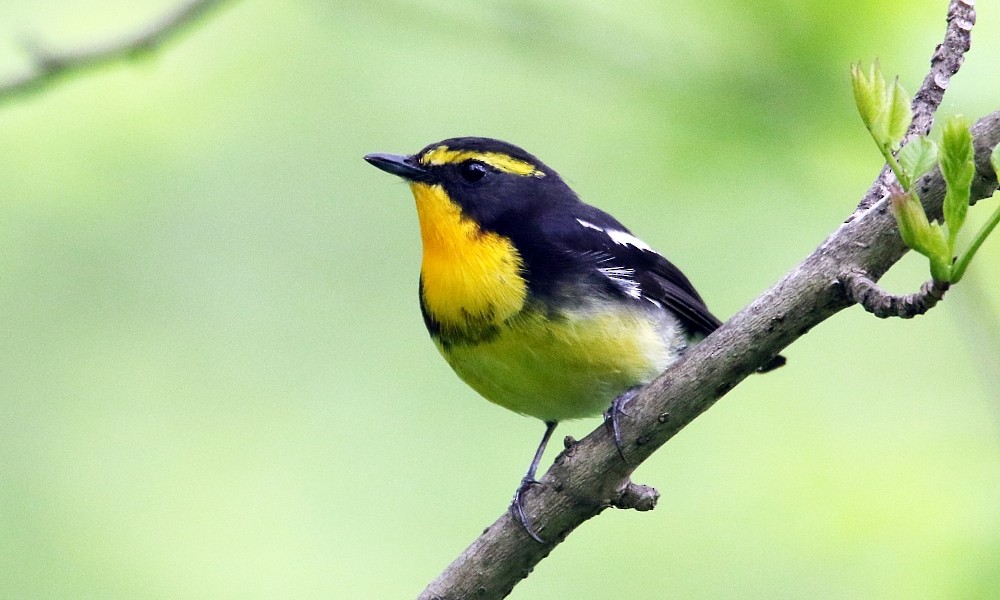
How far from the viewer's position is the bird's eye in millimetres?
4742

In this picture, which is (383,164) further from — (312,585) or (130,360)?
(130,360)

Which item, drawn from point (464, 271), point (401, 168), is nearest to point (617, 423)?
point (464, 271)

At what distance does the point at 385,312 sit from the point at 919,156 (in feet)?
20.2

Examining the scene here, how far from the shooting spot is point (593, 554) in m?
6.59

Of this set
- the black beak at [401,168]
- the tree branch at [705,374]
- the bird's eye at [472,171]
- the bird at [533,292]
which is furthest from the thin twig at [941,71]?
the black beak at [401,168]

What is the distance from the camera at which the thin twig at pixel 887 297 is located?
2.18 meters

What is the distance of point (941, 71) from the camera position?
324 cm

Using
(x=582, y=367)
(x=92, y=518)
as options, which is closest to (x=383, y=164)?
(x=582, y=367)

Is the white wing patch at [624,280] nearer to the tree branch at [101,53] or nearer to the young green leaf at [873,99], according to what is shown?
the tree branch at [101,53]

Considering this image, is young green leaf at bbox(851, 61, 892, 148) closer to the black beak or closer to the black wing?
the black wing

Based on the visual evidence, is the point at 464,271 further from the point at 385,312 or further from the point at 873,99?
the point at 385,312

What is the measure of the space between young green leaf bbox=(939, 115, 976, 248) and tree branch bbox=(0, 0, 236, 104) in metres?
2.71

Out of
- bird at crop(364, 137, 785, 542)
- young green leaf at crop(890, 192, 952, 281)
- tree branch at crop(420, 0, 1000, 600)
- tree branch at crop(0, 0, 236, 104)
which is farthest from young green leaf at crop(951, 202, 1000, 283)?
tree branch at crop(0, 0, 236, 104)

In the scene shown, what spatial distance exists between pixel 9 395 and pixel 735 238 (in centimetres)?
501
